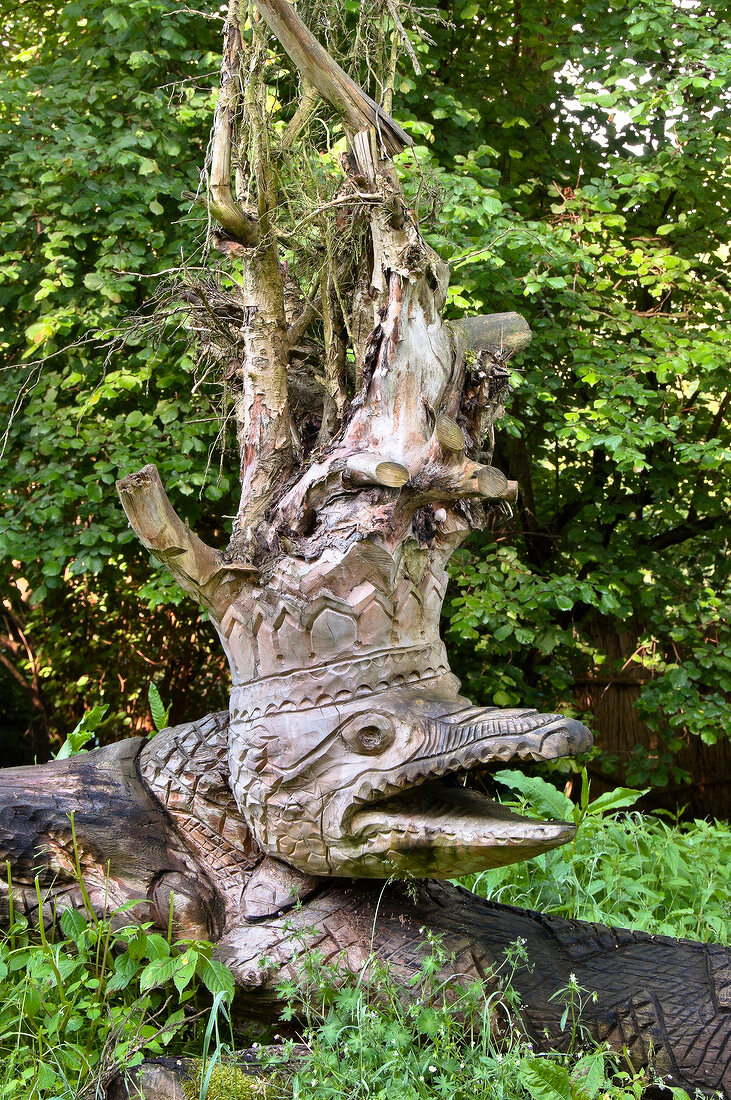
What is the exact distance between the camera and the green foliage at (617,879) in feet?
12.3

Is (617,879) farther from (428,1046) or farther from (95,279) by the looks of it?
(95,279)

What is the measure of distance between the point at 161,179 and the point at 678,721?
4636mm

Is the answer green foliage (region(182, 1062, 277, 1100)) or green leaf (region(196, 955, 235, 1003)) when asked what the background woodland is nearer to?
green leaf (region(196, 955, 235, 1003))

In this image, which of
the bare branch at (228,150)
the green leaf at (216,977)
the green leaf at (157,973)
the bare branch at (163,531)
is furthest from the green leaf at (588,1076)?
the bare branch at (228,150)

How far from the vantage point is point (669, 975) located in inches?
108

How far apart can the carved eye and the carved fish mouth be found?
3.5 inches

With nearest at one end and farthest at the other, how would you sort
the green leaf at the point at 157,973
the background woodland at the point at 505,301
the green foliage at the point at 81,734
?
1. the green leaf at the point at 157,973
2. the green foliage at the point at 81,734
3. the background woodland at the point at 505,301

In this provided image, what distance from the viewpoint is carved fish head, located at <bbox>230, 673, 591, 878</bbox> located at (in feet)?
7.91

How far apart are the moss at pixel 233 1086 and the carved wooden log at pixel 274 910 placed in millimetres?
298

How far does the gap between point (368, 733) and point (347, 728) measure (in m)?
0.07

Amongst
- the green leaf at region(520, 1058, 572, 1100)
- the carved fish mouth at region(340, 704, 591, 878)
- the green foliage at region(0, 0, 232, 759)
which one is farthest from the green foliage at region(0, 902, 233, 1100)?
the green foliage at region(0, 0, 232, 759)

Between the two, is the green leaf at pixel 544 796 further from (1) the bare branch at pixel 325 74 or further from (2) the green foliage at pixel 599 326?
(1) the bare branch at pixel 325 74

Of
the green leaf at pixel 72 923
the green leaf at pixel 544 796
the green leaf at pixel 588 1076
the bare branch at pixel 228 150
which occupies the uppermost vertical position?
the bare branch at pixel 228 150

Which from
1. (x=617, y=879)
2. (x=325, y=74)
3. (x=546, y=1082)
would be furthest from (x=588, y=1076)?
(x=325, y=74)
